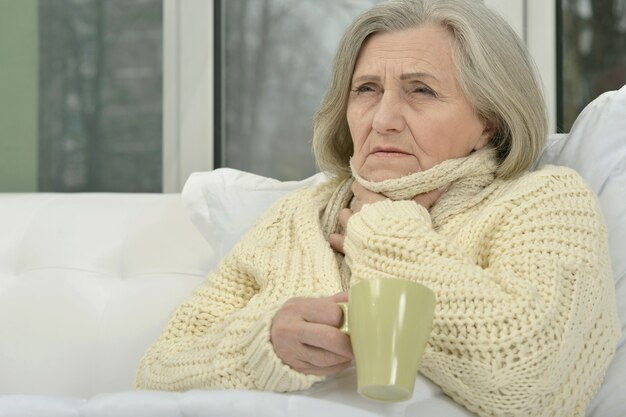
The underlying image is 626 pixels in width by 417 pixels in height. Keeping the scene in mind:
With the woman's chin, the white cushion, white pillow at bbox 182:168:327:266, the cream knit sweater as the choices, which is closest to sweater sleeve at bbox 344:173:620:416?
the cream knit sweater

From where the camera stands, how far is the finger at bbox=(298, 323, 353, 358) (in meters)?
1.09

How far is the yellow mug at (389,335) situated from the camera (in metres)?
0.96

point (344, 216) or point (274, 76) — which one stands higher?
point (274, 76)

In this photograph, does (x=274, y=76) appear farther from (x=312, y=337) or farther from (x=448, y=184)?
(x=312, y=337)

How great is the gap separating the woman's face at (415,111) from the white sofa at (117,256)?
243 mm

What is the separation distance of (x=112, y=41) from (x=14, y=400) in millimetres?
1836

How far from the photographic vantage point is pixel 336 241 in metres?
1.49

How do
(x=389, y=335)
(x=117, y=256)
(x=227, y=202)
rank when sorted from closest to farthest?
(x=389, y=335)
(x=227, y=202)
(x=117, y=256)

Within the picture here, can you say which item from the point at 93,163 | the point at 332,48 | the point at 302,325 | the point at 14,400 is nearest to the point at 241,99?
the point at 332,48

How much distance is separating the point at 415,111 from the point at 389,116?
0.05 metres

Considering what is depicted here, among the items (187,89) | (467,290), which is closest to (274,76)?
(187,89)

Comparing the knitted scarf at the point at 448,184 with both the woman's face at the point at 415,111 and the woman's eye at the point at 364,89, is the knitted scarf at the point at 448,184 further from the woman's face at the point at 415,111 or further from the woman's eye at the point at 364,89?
the woman's eye at the point at 364,89

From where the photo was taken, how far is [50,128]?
2.70 m

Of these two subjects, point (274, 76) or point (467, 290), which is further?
point (274, 76)
